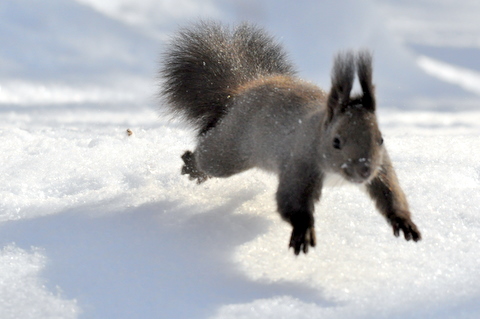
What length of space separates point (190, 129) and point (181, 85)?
11.2 inches

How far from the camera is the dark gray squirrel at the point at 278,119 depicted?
2773 millimetres

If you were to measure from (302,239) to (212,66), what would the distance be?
160 centimetres

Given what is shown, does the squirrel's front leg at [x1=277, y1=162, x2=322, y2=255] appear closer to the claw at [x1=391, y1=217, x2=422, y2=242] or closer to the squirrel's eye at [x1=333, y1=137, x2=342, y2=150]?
the squirrel's eye at [x1=333, y1=137, x2=342, y2=150]

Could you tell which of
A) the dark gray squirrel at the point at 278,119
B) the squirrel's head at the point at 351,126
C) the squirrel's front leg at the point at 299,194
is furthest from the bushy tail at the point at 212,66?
the squirrel's head at the point at 351,126

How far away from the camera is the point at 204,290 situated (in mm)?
2580

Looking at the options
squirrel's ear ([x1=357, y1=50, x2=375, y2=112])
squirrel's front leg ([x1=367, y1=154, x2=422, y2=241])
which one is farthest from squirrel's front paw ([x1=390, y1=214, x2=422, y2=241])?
squirrel's ear ([x1=357, y1=50, x2=375, y2=112])

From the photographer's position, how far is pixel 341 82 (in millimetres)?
2854

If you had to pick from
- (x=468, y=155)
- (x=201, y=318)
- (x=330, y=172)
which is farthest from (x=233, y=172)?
(x=468, y=155)

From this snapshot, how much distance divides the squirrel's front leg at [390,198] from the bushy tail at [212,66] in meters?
1.10

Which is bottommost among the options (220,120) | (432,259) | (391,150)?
(432,259)

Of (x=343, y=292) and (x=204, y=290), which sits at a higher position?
(x=343, y=292)

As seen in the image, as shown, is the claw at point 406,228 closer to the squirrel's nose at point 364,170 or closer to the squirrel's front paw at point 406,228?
the squirrel's front paw at point 406,228

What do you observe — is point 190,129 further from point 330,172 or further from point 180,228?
point 330,172

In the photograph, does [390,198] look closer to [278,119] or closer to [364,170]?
[364,170]
